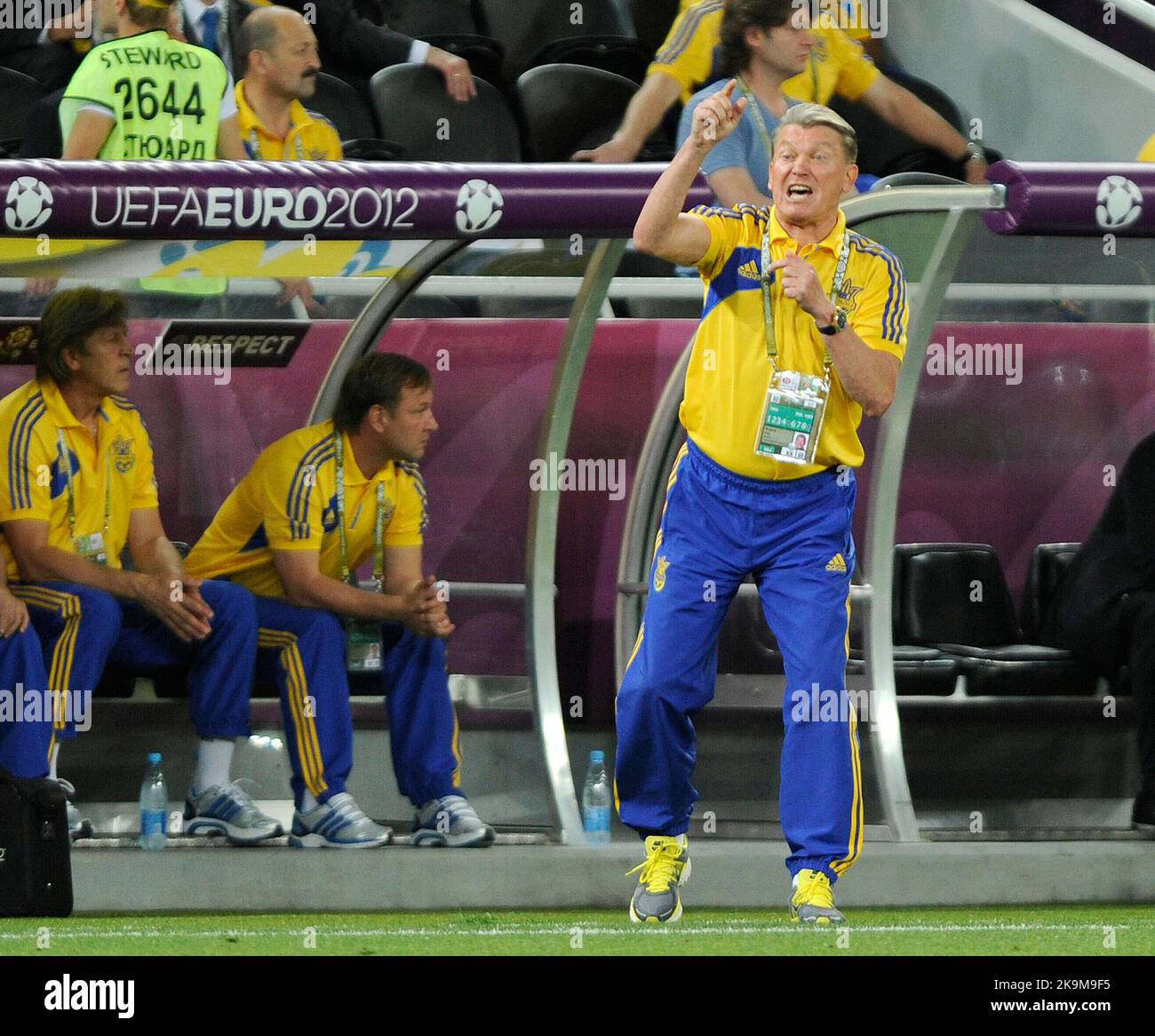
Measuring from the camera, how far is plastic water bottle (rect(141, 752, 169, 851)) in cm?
530

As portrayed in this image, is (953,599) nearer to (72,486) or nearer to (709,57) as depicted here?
(709,57)

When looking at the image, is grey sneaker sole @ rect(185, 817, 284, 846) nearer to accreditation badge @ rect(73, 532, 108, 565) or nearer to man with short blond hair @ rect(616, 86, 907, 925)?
accreditation badge @ rect(73, 532, 108, 565)

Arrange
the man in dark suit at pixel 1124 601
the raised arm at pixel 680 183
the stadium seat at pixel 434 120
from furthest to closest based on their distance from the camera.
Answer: the stadium seat at pixel 434 120
the man in dark suit at pixel 1124 601
the raised arm at pixel 680 183

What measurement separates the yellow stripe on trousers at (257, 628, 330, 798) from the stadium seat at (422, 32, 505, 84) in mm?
3266

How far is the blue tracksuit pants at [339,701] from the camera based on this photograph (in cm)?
531

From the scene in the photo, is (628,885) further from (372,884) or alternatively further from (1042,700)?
(1042,700)

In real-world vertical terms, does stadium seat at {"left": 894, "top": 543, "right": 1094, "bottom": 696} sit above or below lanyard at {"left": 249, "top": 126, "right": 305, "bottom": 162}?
below

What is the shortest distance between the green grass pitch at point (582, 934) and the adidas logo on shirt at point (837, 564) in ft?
2.36

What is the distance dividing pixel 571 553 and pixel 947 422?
1.32 meters

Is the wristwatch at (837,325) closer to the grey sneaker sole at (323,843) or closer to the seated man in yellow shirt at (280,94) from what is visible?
the grey sneaker sole at (323,843)

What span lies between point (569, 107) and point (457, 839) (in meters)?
3.38

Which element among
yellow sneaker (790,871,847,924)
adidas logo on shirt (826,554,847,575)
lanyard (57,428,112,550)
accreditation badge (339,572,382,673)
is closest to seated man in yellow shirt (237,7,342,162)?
lanyard (57,428,112,550)

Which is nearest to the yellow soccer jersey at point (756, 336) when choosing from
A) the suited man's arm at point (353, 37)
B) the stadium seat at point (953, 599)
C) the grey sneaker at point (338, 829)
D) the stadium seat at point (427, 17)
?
the grey sneaker at point (338, 829)
